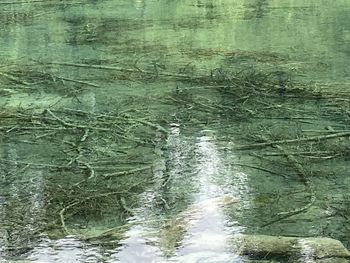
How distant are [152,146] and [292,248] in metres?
2.23

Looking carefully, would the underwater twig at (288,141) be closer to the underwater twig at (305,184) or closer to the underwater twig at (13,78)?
the underwater twig at (305,184)

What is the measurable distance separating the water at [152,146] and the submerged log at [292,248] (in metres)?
0.05

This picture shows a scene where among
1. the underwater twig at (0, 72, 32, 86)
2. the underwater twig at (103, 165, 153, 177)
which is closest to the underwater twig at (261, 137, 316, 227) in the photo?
the underwater twig at (103, 165, 153, 177)

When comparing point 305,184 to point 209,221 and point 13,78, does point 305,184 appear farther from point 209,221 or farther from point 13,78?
point 13,78

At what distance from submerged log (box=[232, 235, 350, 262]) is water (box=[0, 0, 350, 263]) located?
0.15 ft

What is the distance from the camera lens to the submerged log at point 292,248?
357 centimetres

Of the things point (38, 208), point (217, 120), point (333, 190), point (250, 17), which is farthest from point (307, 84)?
point (250, 17)

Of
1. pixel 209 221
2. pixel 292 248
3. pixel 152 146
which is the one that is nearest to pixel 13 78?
pixel 152 146

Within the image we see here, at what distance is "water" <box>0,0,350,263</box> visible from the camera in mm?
4082

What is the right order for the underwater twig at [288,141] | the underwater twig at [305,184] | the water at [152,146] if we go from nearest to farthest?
the water at [152,146]
the underwater twig at [305,184]
the underwater twig at [288,141]

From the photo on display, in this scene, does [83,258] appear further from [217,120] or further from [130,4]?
[130,4]

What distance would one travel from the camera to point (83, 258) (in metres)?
3.76

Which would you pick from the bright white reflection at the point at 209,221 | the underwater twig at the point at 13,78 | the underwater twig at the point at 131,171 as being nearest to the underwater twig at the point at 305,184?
the bright white reflection at the point at 209,221

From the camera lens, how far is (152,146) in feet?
18.7
